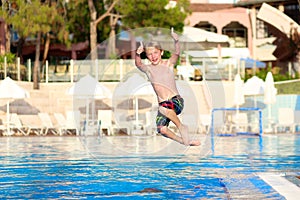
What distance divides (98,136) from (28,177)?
41.9 ft

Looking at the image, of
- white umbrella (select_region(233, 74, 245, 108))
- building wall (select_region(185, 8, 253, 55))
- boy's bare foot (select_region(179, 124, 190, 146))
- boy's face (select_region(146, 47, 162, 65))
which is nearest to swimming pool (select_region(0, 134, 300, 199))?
boy's bare foot (select_region(179, 124, 190, 146))

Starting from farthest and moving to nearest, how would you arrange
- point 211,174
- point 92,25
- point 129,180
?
point 92,25
point 211,174
point 129,180

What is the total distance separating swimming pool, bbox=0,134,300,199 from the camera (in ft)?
22.3

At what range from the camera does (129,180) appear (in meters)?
8.22

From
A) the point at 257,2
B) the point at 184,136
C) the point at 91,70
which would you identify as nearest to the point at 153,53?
the point at 184,136

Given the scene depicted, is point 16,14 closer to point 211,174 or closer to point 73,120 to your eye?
point 73,120

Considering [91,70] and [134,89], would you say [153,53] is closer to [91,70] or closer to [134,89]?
[134,89]

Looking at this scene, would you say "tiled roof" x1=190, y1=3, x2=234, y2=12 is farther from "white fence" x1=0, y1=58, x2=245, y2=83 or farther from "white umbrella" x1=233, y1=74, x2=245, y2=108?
"white umbrella" x1=233, y1=74, x2=245, y2=108

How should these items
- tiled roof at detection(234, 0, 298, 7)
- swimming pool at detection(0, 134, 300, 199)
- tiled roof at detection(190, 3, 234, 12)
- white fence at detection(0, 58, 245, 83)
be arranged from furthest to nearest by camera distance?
tiled roof at detection(190, 3, 234, 12), tiled roof at detection(234, 0, 298, 7), white fence at detection(0, 58, 245, 83), swimming pool at detection(0, 134, 300, 199)

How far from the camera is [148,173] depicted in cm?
919

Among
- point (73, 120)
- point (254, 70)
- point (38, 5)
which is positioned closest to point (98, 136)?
point (73, 120)

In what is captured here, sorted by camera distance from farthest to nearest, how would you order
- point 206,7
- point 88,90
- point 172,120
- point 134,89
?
1. point 206,7
2. point 88,90
3. point 134,89
4. point 172,120

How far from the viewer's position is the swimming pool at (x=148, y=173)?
680 cm

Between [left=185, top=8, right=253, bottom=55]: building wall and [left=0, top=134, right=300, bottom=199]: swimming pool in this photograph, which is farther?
[left=185, top=8, right=253, bottom=55]: building wall
